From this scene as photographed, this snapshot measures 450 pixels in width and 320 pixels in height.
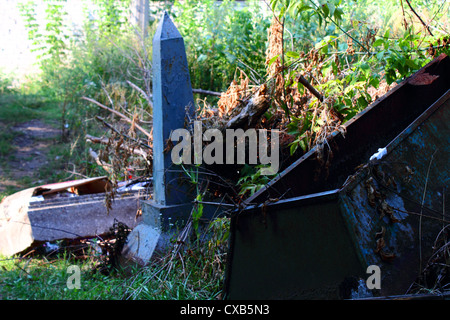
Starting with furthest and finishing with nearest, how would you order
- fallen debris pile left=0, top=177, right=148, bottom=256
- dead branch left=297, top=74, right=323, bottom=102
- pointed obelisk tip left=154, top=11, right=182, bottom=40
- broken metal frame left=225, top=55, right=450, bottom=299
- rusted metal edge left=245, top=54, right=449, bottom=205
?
fallen debris pile left=0, top=177, right=148, bottom=256
pointed obelisk tip left=154, top=11, right=182, bottom=40
dead branch left=297, top=74, right=323, bottom=102
rusted metal edge left=245, top=54, right=449, bottom=205
broken metal frame left=225, top=55, right=450, bottom=299

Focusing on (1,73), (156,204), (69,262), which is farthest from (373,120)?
(1,73)

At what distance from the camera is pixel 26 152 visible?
30.4ft

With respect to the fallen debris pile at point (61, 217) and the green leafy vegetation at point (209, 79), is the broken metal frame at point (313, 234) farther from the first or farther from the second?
the fallen debris pile at point (61, 217)

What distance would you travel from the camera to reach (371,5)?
362 inches

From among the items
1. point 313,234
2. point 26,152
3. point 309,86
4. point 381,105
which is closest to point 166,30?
point 309,86

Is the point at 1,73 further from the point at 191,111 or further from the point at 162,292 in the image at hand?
the point at 162,292

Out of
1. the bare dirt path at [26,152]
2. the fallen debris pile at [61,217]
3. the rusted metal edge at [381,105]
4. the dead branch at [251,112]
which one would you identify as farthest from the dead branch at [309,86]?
the bare dirt path at [26,152]

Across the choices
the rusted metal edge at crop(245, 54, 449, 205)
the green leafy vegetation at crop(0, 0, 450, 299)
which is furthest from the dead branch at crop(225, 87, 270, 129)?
the rusted metal edge at crop(245, 54, 449, 205)

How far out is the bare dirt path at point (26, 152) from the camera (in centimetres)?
818

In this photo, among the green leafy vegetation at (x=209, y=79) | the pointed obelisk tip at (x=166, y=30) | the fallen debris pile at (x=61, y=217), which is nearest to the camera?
the green leafy vegetation at (x=209, y=79)

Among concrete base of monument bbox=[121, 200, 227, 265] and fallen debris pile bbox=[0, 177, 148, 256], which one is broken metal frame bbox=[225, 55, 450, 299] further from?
fallen debris pile bbox=[0, 177, 148, 256]

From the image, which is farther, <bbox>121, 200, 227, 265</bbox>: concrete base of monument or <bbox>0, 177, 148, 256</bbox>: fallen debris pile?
<bbox>0, 177, 148, 256</bbox>: fallen debris pile

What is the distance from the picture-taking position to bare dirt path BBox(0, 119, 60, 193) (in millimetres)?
8180
